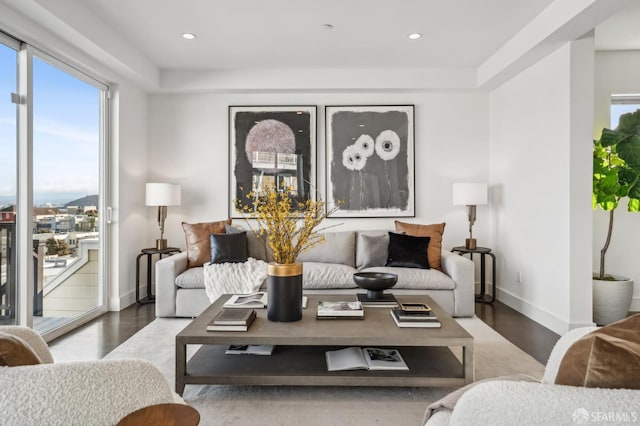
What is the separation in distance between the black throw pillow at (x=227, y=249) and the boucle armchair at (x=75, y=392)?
295cm

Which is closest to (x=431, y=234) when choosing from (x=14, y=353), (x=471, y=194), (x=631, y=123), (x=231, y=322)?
(x=471, y=194)

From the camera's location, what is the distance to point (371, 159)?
5.03 meters

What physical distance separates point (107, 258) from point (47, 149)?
136cm

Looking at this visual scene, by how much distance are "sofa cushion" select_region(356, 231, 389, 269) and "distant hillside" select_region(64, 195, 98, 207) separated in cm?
276

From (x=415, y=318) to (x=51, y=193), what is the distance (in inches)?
121

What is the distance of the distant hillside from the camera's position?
3710mm

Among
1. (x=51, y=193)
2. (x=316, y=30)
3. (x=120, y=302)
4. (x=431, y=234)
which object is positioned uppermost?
(x=316, y=30)

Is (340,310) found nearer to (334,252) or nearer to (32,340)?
(32,340)

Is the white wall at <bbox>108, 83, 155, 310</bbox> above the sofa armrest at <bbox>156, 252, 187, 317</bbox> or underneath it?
above

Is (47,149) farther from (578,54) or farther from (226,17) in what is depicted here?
(578,54)

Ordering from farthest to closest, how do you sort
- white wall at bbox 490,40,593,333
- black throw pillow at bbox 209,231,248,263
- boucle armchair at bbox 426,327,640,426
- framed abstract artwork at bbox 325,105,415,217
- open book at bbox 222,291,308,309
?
framed abstract artwork at bbox 325,105,415,217
black throw pillow at bbox 209,231,248,263
white wall at bbox 490,40,593,333
open book at bbox 222,291,308,309
boucle armchair at bbox 426,327,640,426

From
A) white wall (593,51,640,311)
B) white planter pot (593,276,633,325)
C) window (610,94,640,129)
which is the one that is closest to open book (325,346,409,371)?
white planter pot (593,276,633,325)

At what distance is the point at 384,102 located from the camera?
507cm

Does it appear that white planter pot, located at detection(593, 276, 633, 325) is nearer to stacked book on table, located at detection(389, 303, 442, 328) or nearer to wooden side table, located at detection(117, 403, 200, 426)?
stacked book on table, located at detection(389, 303, 442, 328)
